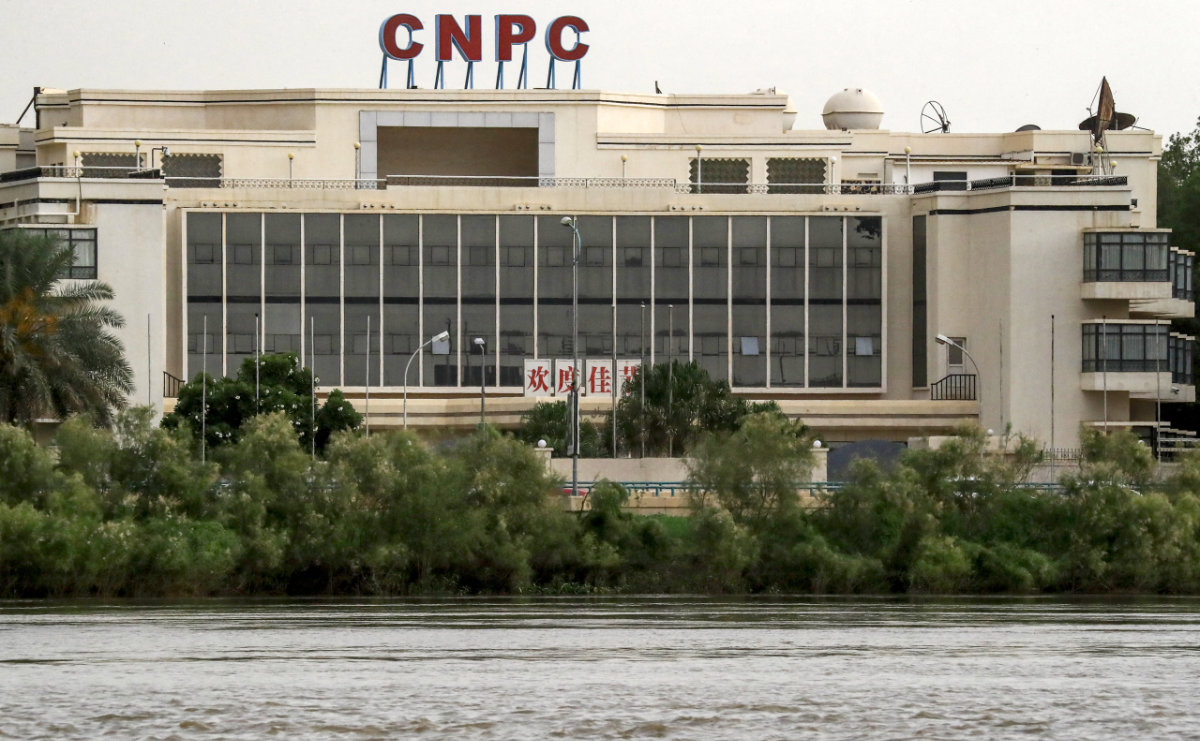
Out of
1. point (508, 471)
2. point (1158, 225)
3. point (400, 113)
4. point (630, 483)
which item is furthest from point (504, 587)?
point (1158, 225)

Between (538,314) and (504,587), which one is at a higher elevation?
(538,314)

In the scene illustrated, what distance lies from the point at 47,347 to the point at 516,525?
18.8 meters

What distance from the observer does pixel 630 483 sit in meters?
75.6

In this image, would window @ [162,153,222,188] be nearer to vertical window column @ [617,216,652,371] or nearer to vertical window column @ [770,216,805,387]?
vertical window column @ [617,216,652,371]

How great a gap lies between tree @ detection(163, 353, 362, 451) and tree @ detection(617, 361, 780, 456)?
32.7 feet

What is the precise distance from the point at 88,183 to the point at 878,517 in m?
40.0

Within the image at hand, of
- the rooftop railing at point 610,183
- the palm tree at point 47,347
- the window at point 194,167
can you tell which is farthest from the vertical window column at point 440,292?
the palm tree at point 47,347

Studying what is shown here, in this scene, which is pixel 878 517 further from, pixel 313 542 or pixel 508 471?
pixel 313 542

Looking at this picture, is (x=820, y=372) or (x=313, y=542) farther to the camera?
(x=820, y=372)

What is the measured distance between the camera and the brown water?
40469 mm

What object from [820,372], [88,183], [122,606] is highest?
[88,183]

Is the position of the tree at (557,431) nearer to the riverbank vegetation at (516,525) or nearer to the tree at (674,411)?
the tree at (674,411)

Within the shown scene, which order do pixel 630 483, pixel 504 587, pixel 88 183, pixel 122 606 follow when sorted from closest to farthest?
pixel 122 606 < pixel 504 587 < pixel 630 483 < pixel 88 183

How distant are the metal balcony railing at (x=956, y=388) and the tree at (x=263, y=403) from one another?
25421mm
